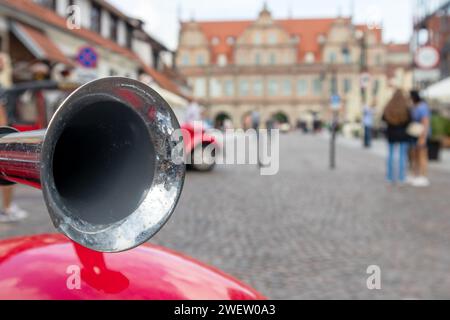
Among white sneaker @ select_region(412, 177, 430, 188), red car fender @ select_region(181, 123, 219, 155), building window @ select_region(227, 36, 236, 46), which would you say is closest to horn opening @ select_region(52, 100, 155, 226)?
white sneaker @ select_region(412, 177, 430, 188)

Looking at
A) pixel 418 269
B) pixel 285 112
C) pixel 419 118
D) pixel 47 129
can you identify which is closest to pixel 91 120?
pixel 47 129

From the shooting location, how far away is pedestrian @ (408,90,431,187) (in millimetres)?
10523

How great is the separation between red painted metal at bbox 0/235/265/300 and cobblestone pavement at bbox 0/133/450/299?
7.33 ft

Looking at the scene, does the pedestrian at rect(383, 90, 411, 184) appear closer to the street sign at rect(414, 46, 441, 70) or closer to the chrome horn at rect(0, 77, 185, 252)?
the street sign at rect(414, 46, 441, 70)

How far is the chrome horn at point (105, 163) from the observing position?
3.66ft

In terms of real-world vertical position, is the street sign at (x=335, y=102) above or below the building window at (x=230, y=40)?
below

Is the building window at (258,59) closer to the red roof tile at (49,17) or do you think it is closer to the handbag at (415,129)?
the red roof tile at (49,17)

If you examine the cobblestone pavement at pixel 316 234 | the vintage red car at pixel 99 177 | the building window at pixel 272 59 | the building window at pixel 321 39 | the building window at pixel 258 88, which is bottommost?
the cobblestone pavement at pixel 316 234

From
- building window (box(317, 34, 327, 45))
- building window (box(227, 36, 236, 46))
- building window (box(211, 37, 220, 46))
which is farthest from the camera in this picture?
building window (box(211, 37, 220, 46))

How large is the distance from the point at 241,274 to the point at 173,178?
3.28 m

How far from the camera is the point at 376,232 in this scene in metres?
6.13

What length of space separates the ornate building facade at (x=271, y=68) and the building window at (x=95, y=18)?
2068 inches

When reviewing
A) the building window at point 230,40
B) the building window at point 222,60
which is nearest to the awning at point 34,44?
the building window at point 222,60
